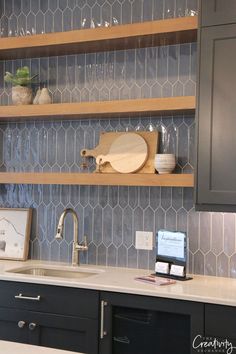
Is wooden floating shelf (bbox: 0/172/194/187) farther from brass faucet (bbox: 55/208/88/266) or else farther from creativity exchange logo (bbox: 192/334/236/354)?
creativity exchange logo (bbox: 192/334/236/354)

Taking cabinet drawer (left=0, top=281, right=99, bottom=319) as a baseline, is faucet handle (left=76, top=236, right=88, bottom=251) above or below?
above

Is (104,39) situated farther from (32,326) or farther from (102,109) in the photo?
(32,326)

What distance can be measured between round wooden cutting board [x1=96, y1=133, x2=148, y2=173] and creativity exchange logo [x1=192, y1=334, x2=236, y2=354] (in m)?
1.10

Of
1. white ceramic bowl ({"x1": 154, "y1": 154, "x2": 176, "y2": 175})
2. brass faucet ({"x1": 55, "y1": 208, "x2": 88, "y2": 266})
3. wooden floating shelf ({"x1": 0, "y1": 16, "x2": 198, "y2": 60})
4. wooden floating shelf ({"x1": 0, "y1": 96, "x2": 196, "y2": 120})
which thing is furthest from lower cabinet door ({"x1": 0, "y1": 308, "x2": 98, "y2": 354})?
wooden floating shelf ({"x1": 0, "y1": 16, "x2": 198, "y2": 60})

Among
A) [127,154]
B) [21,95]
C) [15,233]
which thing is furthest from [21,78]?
[15,233]

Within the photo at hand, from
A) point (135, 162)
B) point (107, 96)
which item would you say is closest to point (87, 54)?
point (107, 96)

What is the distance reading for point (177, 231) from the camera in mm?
2846

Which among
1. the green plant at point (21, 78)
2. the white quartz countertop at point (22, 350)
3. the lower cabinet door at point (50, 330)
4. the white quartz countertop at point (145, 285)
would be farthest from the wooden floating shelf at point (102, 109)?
the white quartz countertop at point (22, 350)

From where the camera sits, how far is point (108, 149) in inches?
123

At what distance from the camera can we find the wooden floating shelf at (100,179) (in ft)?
9.07

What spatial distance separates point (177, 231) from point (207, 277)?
0.32 m

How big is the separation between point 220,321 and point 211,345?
0.41 feet

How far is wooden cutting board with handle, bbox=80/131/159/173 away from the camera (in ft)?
9.84

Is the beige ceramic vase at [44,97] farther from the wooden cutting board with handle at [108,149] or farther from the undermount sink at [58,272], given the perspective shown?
the undermount sink at [58,272]
